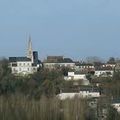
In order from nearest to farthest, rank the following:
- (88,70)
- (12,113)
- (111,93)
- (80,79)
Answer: (12,113), (111,93), (80,79), (88,70)

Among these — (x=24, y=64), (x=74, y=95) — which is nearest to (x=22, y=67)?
(x=24, y=64)

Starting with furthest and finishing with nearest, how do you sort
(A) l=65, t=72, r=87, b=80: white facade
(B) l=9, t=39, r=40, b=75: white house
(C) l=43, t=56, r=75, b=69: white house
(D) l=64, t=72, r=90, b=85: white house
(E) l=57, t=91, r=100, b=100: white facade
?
(C) l=43, t=56, r=75, b=69: white house < (B) l=9, t=39, r=40, b=75: white house < (A) l=65, t=72, r=87, b=80: white facade < (D) l=64, t=72, r=90, b=85: white house < (E) l=57, t=91, r=100, b=100: white facade

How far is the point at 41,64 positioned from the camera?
87.7 metres

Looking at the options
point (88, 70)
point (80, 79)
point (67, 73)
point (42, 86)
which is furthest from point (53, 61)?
point (42, 86)

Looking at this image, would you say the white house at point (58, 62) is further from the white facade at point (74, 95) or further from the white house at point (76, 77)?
the white facade at point (74, 95)

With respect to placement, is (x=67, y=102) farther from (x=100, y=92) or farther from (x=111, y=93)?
(x=100, y=92)

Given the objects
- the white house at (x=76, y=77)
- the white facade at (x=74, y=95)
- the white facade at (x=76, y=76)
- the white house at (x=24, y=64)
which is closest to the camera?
the white facade at (x=74, y=95)

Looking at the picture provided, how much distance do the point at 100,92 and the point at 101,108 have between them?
18682 millimetres

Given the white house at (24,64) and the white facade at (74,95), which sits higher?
the white house at (24,64)

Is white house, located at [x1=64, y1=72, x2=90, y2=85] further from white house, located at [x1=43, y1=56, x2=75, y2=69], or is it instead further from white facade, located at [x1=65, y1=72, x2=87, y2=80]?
white house, located at [x1=43, y1=56, x2=75, y2=69]

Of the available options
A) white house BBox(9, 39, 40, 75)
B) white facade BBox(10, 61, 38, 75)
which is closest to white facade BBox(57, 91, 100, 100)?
white house BBox(9, 39, 40, 75)

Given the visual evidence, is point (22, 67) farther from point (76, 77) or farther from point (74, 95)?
point (74, 95)

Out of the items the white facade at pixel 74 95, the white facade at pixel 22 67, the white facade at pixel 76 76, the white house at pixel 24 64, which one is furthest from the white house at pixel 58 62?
the white facade at pixel 74 95

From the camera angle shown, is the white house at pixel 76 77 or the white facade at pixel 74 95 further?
the white house at pixel 76 77
